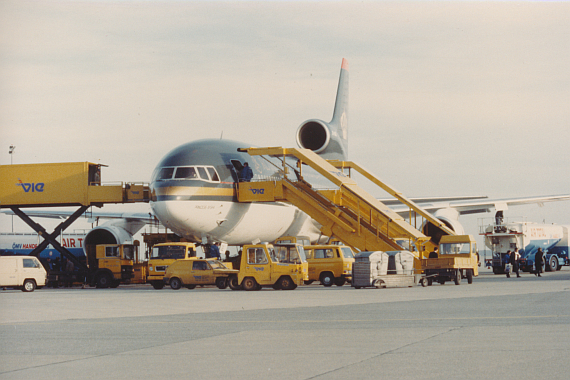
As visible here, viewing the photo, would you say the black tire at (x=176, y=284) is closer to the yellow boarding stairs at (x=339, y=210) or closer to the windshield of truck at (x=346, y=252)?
the yellow boarding stairs at (x=339, y=210)

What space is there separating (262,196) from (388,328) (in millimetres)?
15723

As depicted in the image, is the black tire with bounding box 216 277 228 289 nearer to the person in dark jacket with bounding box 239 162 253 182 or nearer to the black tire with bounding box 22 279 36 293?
the person in dark jacket with bounding box 239 162 253 182

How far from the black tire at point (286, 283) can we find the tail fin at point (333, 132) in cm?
1531

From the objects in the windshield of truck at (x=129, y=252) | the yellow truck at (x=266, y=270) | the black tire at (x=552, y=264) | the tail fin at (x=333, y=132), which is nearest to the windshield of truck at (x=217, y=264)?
the yellow truck at (x=266, y=270)

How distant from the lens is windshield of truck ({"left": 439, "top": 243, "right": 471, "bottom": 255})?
28.1 metres

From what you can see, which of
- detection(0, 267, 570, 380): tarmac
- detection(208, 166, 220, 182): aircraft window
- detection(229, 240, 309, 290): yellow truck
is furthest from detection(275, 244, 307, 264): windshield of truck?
detection(0, 267, 570, 380): tarmac

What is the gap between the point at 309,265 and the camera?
26188 millimetres

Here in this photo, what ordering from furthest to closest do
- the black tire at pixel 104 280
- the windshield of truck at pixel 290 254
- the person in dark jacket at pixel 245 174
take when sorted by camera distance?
the black tire at pixel 104 280
the person in dark jacket at pixel 245 174
the windshield of truck at pixel 290 254

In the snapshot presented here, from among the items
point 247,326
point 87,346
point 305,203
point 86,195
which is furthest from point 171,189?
point 87,346

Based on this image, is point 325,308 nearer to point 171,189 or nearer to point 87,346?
point 87,346

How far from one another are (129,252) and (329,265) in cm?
906

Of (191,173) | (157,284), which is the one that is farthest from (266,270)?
(157,284)

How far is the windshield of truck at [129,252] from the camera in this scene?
2955 centimetres

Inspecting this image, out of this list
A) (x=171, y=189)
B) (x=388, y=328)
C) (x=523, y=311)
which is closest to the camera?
(x=388, y=328)
